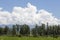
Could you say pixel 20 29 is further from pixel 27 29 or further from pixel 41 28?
pixel 41 28

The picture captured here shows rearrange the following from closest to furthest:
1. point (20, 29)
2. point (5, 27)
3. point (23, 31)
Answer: point (23, 31)
point (20, 29)
point (5, 27)

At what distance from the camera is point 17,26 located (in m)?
143

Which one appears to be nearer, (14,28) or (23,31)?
(23,31)

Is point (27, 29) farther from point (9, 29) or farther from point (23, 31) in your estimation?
point (9, 29)

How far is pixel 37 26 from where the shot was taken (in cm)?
14362

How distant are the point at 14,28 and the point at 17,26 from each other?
293 cm

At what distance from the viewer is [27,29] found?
13025cm

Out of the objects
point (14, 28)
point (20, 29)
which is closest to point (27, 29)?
point (20, 29)

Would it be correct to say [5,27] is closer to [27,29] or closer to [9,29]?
[9,29]

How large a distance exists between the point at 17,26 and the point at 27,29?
14.6 metres

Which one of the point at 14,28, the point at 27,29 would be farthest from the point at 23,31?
the point at 14,28

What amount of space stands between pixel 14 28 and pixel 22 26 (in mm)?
6779

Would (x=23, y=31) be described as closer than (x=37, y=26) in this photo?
Yes

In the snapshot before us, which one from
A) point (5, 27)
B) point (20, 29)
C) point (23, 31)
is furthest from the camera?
point (5, 27)
